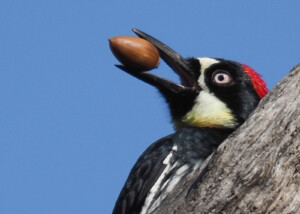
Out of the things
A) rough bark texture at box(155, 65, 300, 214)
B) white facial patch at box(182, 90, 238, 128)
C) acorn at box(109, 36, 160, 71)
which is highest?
acorn at box(109, 36, 160, 71)

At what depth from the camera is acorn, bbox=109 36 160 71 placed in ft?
17.5

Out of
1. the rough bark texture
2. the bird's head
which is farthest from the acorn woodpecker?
the rough bark texture

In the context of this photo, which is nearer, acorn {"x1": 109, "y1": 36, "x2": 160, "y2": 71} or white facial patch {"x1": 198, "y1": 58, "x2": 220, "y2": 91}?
acorn {"x1": 109, "y1": 36, "x2": 160, "y2": 71}

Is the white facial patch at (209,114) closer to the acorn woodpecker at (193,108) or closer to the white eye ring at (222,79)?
the acorn woodpecker at (193,108)

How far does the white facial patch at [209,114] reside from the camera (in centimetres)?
571

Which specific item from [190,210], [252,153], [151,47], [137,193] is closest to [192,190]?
[190,210]

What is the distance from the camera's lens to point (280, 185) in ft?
11.8

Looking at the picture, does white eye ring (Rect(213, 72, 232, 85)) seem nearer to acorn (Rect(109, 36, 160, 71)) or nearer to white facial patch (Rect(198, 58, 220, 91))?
white facial patch (Rect(198, 58, 220, 91))

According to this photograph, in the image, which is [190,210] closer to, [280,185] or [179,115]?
[280,185]

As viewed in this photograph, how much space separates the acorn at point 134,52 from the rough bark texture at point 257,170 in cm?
175

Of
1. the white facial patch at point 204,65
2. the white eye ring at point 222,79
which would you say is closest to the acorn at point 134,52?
the white facial patch at point 204,65

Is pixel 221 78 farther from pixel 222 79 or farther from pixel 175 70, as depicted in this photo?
pixel 175 70

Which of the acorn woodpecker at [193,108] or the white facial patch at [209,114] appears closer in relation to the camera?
the acorn woodpecker at [193,108]

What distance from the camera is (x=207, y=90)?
590cm
